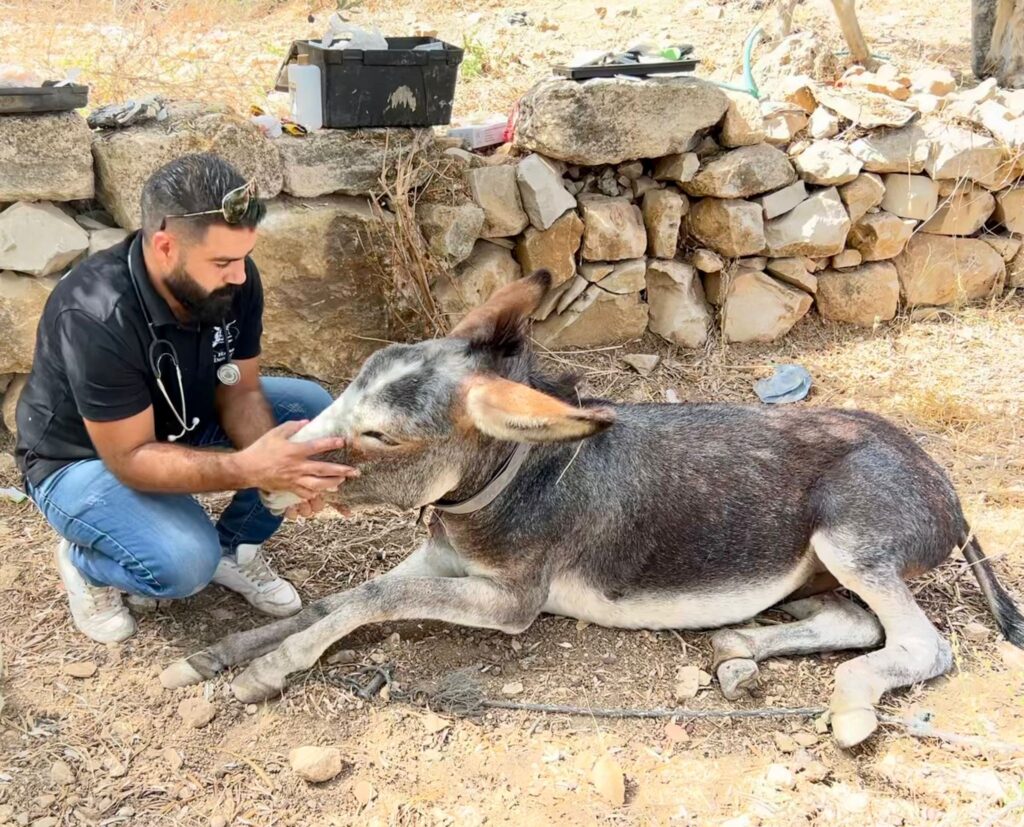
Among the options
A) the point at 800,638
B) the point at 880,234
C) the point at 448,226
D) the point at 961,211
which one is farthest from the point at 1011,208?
the point at 800,638

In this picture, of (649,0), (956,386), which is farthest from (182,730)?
(649,0)

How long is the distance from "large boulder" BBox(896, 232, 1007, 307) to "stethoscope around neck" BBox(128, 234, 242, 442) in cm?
546

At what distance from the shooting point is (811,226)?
22.7 ft

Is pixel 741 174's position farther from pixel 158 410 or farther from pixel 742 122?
pixel 158 410

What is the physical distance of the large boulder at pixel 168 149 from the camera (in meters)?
5.28

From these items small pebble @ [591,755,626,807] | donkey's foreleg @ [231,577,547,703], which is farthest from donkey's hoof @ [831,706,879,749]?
donkey's foreleg @ [231,577,547,703]

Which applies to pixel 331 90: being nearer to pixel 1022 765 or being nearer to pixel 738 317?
pixel 738 317

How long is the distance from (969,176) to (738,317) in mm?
2101

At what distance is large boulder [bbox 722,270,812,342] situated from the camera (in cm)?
703

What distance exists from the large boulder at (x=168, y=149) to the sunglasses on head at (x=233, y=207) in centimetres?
163

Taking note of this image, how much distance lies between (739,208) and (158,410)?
14.3 feet

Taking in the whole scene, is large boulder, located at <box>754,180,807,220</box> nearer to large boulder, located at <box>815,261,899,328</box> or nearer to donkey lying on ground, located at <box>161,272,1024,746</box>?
large boulder, located at <box>815,261,899,328</box>

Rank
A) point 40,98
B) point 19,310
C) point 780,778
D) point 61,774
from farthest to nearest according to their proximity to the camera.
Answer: point 19,310 < point 40,98 < point 780,778 < point 61,774

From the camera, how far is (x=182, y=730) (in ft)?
12.2
